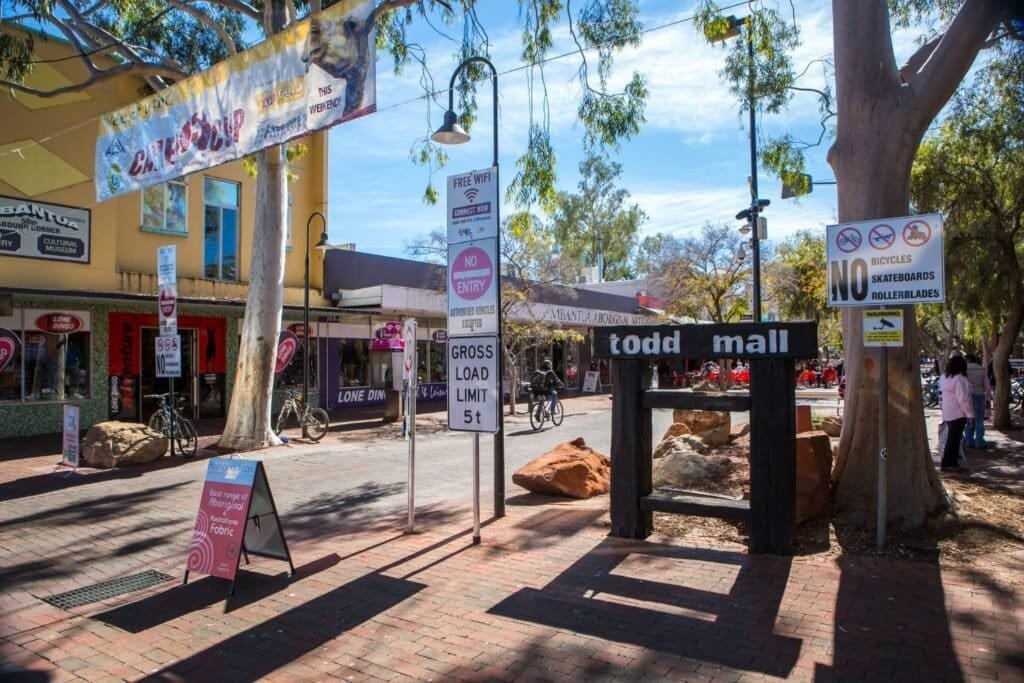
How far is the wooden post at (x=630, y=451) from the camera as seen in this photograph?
22.9 feet

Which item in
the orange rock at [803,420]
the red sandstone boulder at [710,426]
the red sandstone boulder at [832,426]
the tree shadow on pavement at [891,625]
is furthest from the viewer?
the red sandstone boulder at [832,426]

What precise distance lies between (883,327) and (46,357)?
16769 millimetres

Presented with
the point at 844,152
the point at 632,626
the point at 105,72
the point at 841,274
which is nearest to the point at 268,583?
the point at 632,626

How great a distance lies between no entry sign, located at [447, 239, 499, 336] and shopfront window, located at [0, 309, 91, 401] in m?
12.2

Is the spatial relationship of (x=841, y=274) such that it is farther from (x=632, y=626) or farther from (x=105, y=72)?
(x=105, y=72)

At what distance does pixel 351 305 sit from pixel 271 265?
26.1 feet

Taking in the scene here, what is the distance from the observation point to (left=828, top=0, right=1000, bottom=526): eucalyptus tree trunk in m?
6.99

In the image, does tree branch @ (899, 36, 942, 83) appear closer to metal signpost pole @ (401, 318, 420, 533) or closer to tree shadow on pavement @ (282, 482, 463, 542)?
metal signpost pole @ (401, 318, 420, 533)

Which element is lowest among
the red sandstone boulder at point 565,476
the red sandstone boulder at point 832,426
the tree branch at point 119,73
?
the red sandstone boulder at point 565,476

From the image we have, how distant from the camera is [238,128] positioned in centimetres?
880

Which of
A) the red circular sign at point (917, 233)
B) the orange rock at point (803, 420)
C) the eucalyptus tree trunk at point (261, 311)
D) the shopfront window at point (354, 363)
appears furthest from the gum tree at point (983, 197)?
the shopfront window at point (354, 363)

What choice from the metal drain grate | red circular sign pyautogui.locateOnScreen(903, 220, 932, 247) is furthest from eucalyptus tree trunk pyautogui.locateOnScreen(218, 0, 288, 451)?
red circular sign pyautogui.locateOnScreen(903, 220, 932, 247)

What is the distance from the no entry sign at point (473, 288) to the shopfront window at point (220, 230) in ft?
46.9

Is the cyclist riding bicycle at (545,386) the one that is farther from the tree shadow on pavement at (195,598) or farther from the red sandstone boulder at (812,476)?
the tree shadow on pavement at (195,598)
